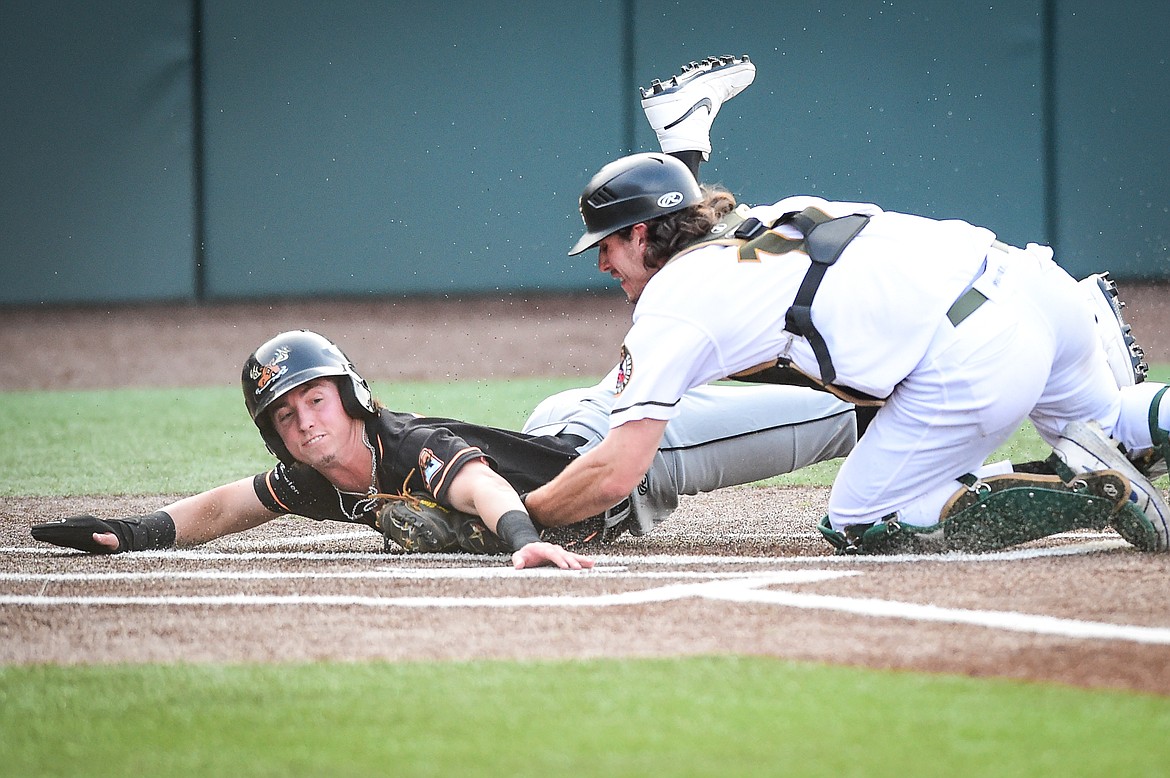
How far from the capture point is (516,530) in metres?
4.00

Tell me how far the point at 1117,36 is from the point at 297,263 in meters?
6.74

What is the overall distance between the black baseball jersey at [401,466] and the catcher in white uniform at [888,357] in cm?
33

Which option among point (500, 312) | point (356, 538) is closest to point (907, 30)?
point (500, 312)

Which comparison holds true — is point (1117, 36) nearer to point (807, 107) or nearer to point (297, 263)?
point (807, 107)

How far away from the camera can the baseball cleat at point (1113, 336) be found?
15.7ft

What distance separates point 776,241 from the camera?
398 centimetres

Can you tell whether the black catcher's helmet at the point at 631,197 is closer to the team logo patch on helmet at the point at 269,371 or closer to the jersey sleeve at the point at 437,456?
the jersey sleeve at the point at 437,456

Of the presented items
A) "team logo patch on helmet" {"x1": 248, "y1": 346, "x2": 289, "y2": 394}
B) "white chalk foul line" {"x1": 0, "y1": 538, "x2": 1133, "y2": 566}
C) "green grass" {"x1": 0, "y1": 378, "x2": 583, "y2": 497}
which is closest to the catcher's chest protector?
"white chalk foul line" {"x1": 0, "y1": 538, "x2": 1133, "y2": 566}

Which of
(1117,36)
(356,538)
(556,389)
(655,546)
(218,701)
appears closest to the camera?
(218,701)

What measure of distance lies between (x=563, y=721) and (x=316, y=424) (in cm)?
219

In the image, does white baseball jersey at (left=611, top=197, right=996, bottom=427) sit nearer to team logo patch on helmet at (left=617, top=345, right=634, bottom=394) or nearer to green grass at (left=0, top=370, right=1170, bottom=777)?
team logo patch on helmet at (left=617, top=345, right=634, bottom=394)

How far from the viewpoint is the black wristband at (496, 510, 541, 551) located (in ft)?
13.1

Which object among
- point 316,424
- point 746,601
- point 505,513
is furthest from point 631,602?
point 316,424

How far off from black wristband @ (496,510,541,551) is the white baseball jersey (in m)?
0.38
